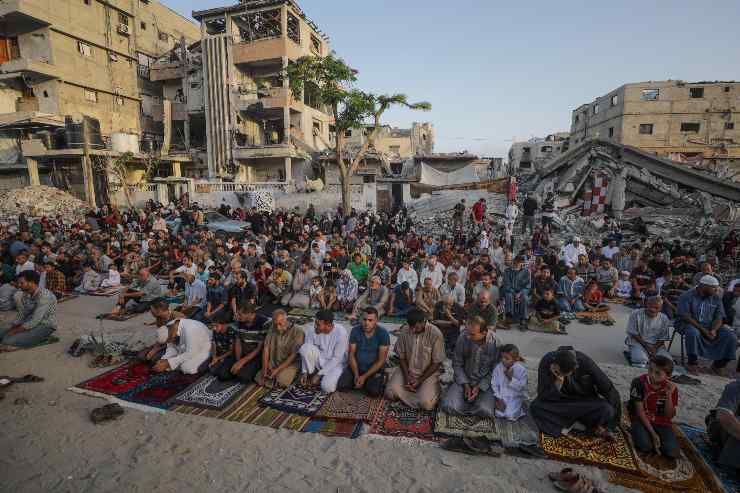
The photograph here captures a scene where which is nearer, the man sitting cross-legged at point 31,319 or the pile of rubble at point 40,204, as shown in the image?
the man sitting cross-legged at point 31,319

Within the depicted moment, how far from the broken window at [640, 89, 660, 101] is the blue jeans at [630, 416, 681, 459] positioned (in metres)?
33.8

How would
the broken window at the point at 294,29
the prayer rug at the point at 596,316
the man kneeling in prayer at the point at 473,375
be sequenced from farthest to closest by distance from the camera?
the broken window at the point at 294,29 < the prayer rug at the point at 596,316 < the man kneeling in prayer at the point at 473,375

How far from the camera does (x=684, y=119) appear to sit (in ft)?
94.6

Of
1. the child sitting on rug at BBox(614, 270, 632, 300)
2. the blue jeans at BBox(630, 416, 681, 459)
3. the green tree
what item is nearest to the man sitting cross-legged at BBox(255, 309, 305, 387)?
the blue jeans at BBox(630, 416, 681, 459)

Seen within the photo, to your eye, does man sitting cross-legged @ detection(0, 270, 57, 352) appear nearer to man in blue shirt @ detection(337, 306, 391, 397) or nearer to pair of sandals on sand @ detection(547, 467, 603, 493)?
man in blue shirt @ detection(337, 306, 391, 397)

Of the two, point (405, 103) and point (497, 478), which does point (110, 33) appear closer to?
point (405, 103)

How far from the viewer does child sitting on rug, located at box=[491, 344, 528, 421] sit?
4.22 m

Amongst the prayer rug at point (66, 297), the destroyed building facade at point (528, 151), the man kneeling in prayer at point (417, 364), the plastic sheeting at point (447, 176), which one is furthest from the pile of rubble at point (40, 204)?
the destroyed building facade at point (528, 151)

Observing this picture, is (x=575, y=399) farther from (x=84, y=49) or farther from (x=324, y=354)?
(x=84, y=49)

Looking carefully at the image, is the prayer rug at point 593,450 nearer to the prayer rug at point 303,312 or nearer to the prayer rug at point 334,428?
the prayer rug at point 334,428

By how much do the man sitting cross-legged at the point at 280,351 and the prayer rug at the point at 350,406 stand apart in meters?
0.74

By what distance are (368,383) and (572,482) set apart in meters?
2.41

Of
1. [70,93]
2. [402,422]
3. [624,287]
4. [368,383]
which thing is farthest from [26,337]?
[70,93]

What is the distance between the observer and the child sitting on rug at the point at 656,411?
3572 mm
